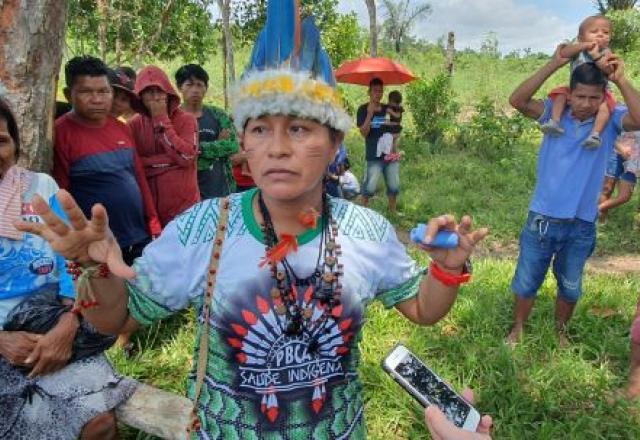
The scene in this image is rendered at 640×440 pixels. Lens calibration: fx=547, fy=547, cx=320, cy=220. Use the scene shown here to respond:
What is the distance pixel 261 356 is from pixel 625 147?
581 cm

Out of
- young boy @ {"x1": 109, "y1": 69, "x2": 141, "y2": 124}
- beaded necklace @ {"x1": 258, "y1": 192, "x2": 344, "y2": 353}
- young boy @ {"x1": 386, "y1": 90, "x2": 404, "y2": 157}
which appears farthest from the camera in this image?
young boy @ {"x1": 386, "y1": 90, "x2": 404, "y2": 157}

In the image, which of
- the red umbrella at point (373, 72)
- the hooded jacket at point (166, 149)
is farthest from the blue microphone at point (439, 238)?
the red umbrella at point (373, 72)

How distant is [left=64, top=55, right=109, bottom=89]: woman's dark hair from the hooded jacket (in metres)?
0.45

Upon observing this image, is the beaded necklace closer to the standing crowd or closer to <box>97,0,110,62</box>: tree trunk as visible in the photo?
the standing crowd

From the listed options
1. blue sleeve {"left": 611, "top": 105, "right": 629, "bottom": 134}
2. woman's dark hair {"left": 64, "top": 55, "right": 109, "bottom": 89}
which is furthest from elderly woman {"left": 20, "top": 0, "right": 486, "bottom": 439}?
blue sleeve {"left": 611, "top": 105, "right": 629, "bottom": 134}

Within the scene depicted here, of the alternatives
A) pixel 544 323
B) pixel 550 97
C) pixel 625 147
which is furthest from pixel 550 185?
pixel 625 147

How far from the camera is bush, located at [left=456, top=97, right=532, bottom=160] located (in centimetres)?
933

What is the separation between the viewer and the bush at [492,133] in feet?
30.6

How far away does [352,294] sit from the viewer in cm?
142

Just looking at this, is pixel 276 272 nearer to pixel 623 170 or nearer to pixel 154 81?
pixel 154 81

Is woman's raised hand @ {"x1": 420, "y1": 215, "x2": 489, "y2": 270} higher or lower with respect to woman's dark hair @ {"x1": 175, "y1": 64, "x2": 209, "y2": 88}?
lower

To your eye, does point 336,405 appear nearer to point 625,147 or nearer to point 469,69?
point 625,147

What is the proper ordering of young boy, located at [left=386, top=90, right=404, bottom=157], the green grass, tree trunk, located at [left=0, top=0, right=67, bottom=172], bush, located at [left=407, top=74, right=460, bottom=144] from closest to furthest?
tree trunk, located at [left=0, top=0, right=67, bottom=172] → the green grass → young boy, located at [left=386, top=90, right=404, bottom=157] → bush, located at [left=407, top=74, right=460, bottom=144]

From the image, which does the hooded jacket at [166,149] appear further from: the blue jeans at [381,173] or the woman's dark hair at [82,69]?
the blue jeans at [381,173]
